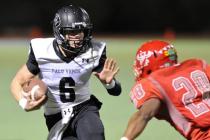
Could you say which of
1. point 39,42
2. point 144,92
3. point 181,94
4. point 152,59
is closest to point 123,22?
point 39,42

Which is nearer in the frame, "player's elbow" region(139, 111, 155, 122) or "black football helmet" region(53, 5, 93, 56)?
"player's elbow" region(139, 111, 155, 122)

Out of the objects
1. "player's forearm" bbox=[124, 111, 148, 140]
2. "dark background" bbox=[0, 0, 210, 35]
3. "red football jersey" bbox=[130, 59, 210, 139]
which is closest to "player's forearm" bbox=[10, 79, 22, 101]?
"red football jersey" bbox=[130, 59, 210, 139]

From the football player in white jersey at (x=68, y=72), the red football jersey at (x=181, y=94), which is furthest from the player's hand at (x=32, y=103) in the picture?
the red football jersey at (x=181, y=94)

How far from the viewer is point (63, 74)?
17.0 ft

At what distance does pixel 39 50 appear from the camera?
207 inches

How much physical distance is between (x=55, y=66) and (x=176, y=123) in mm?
1492

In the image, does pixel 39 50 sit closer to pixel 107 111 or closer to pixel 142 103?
pixel 142 103

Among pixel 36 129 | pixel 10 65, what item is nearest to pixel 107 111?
pixel 36 129

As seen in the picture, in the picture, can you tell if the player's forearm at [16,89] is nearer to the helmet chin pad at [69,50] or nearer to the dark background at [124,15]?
the helmet chin pad at [69,50]

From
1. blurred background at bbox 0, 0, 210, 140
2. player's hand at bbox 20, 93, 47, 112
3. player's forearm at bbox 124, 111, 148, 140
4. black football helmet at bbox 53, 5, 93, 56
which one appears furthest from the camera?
blurred background at bbox 0, 0, 210, 140

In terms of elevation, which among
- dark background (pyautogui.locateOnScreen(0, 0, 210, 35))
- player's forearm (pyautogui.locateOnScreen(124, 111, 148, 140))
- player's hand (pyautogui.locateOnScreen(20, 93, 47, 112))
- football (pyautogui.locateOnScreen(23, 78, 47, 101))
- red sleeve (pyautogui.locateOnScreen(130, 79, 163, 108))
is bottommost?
dark background (pyautogui.locateOnScreen(0, 0, 210, 35))

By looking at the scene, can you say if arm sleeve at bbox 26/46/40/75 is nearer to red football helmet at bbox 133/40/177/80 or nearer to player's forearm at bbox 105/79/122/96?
player's forearm at bbox 105/79/122/96

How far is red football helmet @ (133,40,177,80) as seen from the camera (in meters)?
4.08

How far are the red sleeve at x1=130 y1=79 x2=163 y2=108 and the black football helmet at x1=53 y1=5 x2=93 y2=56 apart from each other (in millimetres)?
1302
